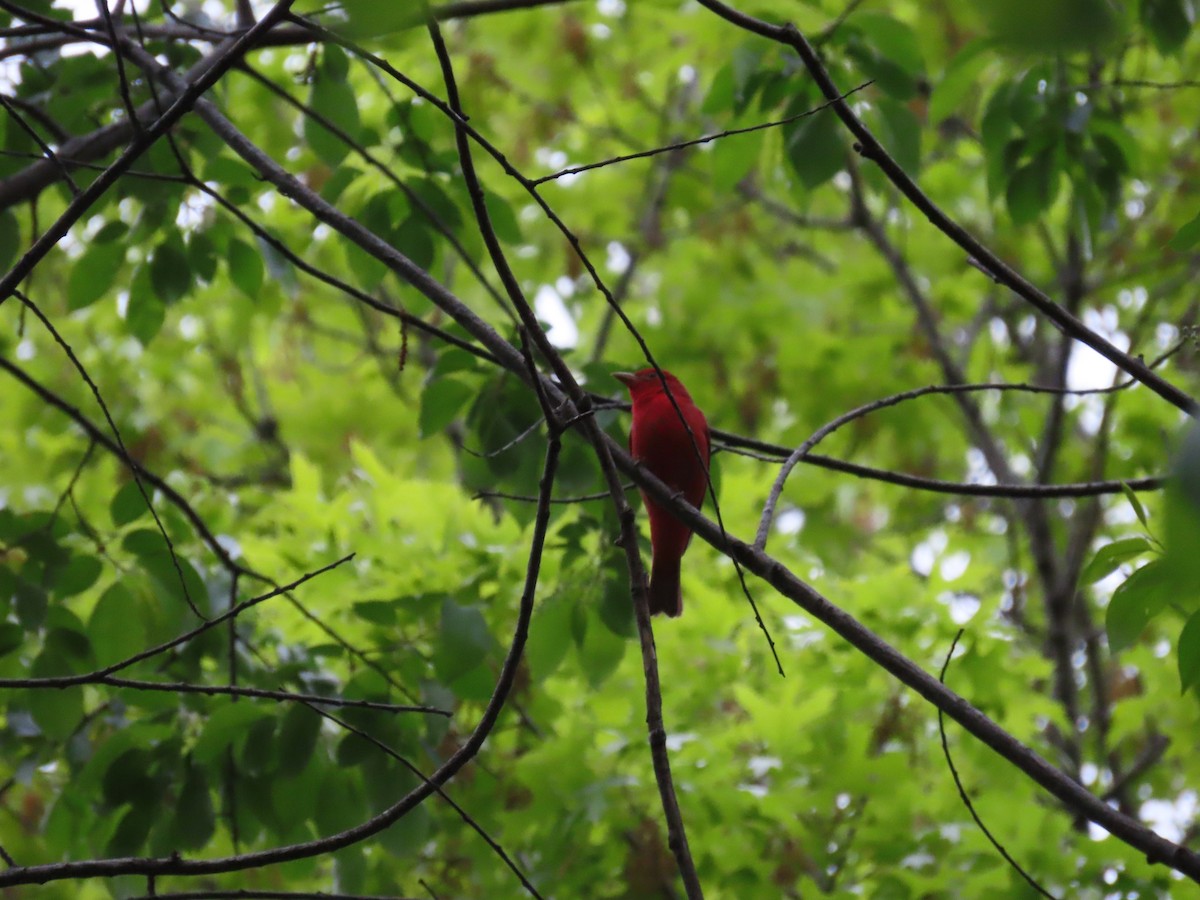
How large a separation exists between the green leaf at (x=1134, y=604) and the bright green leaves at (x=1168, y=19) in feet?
5.75

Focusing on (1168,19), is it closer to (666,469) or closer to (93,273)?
(666,469)

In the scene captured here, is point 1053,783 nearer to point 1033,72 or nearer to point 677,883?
point 1033,72

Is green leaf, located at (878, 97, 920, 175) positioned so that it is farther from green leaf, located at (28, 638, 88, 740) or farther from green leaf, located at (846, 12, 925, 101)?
green leaf, located at (28, 638, 88, 740)

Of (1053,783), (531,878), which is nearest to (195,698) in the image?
(531,878)

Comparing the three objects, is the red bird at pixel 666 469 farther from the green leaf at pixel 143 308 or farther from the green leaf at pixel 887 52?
the green leaf at pixel 143 308

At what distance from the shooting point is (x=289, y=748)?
2922mm

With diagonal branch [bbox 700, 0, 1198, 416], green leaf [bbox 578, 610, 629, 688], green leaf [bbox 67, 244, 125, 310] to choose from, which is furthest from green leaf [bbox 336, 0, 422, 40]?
green leaf [bbox 67, 244, 125, 310]

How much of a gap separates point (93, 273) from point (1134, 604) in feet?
9.37

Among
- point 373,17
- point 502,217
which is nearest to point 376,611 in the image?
point 502,217

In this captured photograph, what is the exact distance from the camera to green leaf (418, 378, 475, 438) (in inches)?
Result: 123

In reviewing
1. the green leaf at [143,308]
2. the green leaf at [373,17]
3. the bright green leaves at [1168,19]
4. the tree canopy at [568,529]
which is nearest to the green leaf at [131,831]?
the tree canopy at [568,529]

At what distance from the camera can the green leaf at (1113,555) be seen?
2.23m

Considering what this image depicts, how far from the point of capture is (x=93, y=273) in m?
3.49

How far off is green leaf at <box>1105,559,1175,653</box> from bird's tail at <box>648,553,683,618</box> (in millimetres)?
2107
